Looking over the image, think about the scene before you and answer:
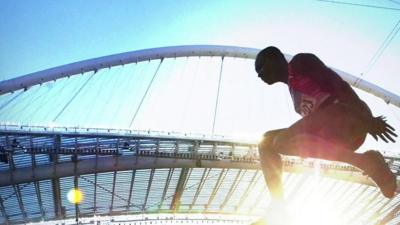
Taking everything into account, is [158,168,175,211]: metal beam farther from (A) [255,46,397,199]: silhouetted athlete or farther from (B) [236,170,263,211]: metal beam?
(A) [255,46,397,199]: silhouetted athlete

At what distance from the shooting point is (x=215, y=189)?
33781 mm

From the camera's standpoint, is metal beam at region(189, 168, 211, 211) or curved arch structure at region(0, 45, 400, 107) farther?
metal beam at region(189, 168, 211, 211)

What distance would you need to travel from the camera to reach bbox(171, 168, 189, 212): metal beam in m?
30.4

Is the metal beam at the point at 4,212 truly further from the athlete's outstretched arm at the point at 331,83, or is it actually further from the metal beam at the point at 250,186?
the athlete's outstretched arm at the point at 331,83

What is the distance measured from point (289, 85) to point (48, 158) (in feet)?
81.9

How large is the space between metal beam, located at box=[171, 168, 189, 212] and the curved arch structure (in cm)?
975

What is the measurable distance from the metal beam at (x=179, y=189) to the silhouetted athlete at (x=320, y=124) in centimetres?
2710

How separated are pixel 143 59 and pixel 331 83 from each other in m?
32.0

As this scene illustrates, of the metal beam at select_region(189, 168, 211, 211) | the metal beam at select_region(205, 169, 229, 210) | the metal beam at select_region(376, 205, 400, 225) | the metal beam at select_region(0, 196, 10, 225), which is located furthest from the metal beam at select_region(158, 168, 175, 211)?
the metal beam at select_region(376, 205, 400, 225)

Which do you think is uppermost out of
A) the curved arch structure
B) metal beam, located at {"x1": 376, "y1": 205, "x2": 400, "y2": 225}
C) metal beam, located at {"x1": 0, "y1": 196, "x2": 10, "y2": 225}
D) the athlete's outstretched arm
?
the curved arch structure

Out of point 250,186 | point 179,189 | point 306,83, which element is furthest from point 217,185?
point 306,83

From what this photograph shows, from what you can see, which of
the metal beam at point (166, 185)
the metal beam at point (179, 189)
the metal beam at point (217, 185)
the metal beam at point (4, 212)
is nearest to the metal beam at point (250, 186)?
the metal beam at point (217, 185)

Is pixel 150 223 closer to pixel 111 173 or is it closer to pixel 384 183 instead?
pixel 111 173

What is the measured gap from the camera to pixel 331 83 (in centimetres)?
293
